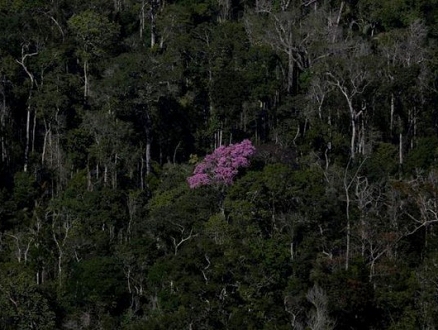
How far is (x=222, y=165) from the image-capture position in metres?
45.0

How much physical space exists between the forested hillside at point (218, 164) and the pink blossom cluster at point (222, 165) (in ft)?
0.26

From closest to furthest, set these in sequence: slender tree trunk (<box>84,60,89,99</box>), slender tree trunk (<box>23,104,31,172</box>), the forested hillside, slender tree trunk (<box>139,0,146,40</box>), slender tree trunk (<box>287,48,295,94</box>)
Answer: the forested hillside < slender tree trunk (<box>23,104,31,172</box>) < slender tree trunk (<box>84,60,89,99</box>) < slender tree trunk (<box>287,48,295,94</box>) < slender tree trunk (<box>139,0,146,40</box>)

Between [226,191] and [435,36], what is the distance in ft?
54.1

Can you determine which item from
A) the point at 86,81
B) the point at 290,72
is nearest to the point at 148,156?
the point at 86,81

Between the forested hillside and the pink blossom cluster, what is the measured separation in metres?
0.08

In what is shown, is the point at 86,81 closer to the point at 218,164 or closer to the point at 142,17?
the point at 142,17

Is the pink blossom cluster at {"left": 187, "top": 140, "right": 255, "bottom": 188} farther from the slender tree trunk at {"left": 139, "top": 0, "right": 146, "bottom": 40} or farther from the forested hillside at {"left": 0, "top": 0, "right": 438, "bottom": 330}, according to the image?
the slender tree trunk at {"left": 139, "top": 0, "right": 146, "bottom": 40}

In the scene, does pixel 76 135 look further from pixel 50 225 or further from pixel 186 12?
pixel 186 12

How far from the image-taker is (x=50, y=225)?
4591cm

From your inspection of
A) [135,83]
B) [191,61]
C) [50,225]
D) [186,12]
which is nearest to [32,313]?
[50,225]

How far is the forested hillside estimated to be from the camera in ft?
127

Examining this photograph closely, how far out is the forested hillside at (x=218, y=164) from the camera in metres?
38.7

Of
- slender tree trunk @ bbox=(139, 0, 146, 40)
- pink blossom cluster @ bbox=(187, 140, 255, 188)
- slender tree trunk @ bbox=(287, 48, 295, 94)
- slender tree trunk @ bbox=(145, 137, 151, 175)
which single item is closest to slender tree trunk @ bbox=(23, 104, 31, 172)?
slender tree trunk @ bbox=(145, 137, 151, 175)

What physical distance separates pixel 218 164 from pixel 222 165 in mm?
204
